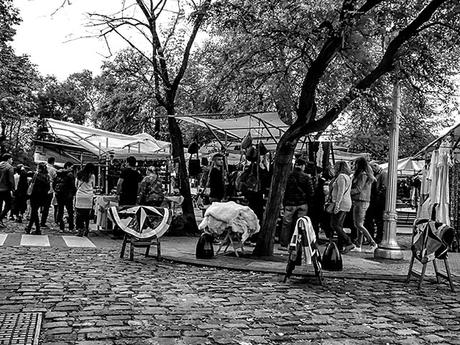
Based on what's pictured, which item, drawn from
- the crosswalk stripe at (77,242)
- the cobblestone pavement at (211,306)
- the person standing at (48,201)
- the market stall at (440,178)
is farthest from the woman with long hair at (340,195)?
the person standing at (48,201)

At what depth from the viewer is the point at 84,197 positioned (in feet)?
46.8

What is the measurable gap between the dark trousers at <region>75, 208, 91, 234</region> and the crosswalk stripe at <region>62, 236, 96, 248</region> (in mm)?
592

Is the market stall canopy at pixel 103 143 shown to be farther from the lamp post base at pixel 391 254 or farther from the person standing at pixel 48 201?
the lamp post base at pixel 391 254

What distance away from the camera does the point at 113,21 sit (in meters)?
15.0

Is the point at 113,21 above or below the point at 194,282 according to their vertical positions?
above

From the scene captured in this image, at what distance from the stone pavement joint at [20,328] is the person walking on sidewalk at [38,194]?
867 centimetres

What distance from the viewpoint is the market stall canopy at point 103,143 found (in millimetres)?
17016

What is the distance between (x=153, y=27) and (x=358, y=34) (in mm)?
7484

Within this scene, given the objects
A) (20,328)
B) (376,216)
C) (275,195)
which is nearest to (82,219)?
(275,195)

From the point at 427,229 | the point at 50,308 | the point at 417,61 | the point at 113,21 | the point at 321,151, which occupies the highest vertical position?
the point at 113,21

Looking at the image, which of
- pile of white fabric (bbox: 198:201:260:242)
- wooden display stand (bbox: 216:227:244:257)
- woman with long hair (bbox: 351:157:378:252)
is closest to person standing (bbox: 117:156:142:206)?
wooden display stand (bbox: 216:227:244:257)

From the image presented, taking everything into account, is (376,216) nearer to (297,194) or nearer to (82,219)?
(297,194)

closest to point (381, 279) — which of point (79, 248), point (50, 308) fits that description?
point (50, 308)

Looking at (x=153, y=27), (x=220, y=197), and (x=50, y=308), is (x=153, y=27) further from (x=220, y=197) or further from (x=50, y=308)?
(x=50, y=308)
